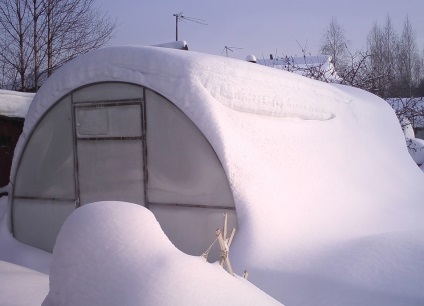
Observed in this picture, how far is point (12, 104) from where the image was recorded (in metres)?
8.44

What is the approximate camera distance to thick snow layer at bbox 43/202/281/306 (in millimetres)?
1777

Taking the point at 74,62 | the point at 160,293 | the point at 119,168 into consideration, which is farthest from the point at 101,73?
the point at 160,293

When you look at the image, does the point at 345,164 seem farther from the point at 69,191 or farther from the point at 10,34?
the point at 10,34

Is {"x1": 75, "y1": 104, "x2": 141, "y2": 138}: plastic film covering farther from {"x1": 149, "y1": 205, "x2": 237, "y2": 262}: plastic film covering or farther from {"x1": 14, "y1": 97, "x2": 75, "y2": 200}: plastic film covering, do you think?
{"x1": 149, "y1": 205, "x2": 237, "y2": 262}: plastic film covering

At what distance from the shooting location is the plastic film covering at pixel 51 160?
5758 millimetres

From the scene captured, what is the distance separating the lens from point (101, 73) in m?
5.32

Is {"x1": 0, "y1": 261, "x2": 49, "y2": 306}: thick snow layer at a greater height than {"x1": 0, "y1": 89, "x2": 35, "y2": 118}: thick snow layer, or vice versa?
{"x1": 0, "y1": 89, "x2": 35, "y2": 118}: thick snow layer

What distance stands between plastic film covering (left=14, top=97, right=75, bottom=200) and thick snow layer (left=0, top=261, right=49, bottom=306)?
1.96 meters

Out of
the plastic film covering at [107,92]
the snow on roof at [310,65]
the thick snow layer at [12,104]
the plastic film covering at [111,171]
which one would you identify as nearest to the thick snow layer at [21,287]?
the plastic film covering at [111,171]

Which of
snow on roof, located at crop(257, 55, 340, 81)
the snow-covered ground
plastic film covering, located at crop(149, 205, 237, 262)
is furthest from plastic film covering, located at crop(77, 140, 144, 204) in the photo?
snow on roof, located at crop(257, 55, 340, 81)

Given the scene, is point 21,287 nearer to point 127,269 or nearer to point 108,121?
point 127,269

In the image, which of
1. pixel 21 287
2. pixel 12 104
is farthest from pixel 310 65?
pixel 21 287

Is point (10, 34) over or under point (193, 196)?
over

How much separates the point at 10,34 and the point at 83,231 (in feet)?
51.8
